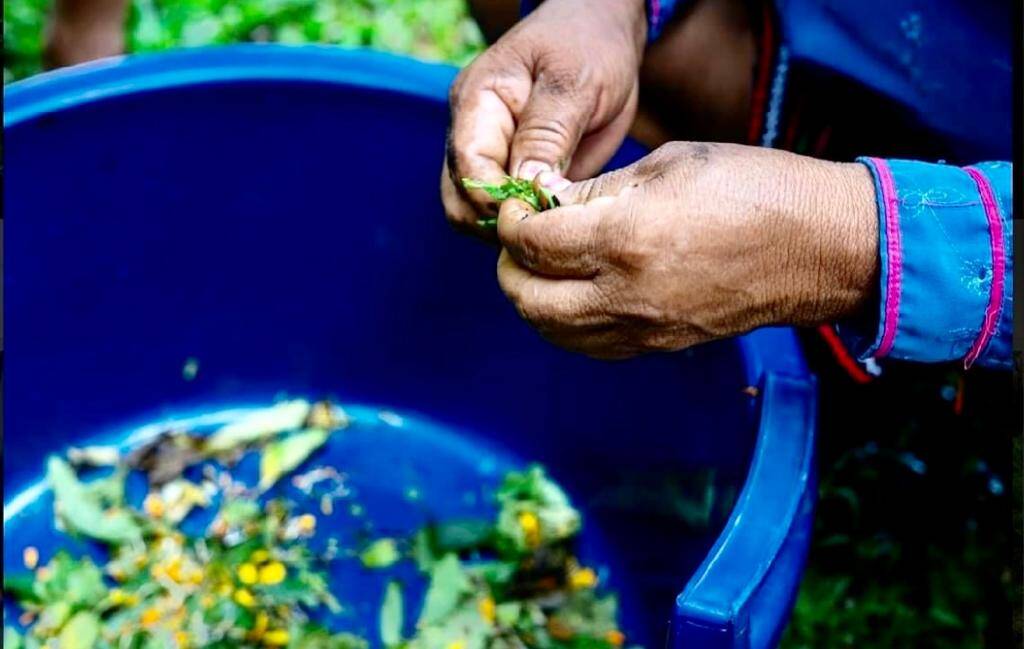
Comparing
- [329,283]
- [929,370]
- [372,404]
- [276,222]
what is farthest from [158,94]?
[929,370]

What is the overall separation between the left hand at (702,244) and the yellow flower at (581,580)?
0.57m

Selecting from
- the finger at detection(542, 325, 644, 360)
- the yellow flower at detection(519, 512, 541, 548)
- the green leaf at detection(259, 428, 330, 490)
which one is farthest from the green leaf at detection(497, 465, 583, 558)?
the finger at detection(542, 325, 644, 360)

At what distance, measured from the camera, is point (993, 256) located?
2.79ft

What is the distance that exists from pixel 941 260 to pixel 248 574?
0.86 metres

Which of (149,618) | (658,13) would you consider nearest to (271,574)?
(149,618)

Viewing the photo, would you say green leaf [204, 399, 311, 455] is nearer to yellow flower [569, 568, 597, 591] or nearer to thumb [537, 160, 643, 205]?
yellow flower [569, 568, 597, 591]

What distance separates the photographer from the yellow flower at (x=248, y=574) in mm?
1292

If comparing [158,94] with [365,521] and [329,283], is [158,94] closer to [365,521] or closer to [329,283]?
[329,283]

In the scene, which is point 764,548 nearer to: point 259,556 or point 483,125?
point 483,125

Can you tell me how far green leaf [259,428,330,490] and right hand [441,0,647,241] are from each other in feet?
1.81

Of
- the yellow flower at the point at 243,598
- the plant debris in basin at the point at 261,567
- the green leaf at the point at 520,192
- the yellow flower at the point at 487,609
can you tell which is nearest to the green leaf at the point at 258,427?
the plant debris in basin at the point at 261,567

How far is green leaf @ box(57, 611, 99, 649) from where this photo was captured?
1230 millimetres

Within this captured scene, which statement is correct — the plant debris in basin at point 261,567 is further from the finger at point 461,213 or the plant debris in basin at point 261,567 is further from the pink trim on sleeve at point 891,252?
the pink trim on sleeve at point 891,252

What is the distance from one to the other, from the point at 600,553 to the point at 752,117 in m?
0.58
